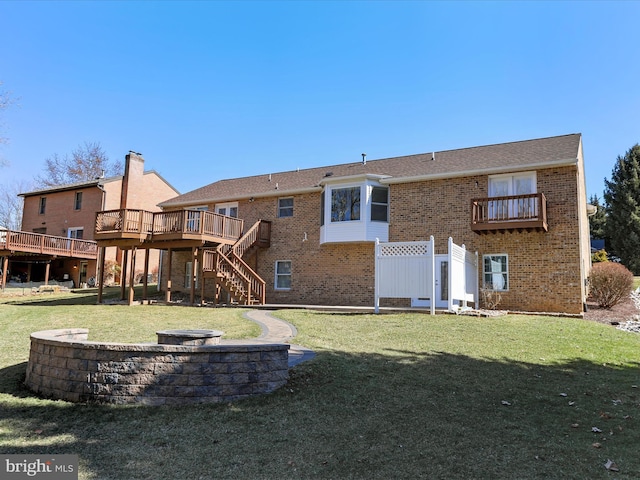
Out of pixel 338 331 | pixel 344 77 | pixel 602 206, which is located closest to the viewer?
pixel 338 331

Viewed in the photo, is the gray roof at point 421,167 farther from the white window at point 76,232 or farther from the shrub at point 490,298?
the white window at point 76,232

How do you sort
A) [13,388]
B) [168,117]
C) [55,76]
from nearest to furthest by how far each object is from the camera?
[13,388] → [55,76] → [168,117]

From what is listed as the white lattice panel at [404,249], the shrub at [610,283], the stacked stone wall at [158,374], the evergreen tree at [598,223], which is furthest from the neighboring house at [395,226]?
the evergreen tree at [598,223]

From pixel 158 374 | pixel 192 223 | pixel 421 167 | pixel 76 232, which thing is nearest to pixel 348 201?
pixel 421 167

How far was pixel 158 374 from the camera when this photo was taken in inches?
228

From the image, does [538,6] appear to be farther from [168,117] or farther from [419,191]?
[168,117]

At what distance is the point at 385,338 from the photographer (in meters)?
9.88

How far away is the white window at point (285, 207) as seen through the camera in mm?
21031

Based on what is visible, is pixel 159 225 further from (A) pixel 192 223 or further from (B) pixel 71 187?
(B) pixel 71 187

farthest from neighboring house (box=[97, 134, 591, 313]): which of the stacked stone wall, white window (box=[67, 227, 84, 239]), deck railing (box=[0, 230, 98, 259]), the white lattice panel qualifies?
white window (box=[67, 227, 84, 239])

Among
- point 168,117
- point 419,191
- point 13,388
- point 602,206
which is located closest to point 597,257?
point 602,206

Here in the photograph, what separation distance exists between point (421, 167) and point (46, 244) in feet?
76.6

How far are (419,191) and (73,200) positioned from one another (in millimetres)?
26149

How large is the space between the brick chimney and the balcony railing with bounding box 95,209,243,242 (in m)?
10.7
